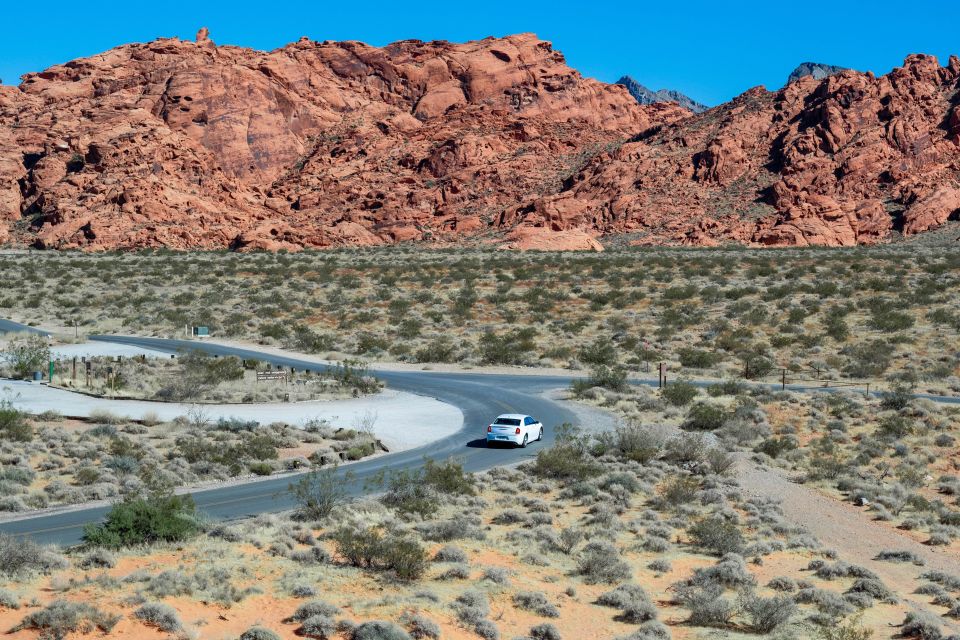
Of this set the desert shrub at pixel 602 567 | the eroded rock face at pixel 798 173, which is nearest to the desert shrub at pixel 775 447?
the desert shrub at pixel 602 567

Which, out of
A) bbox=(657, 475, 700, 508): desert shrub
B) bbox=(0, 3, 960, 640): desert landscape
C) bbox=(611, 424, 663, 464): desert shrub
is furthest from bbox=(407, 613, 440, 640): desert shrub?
bbox=(611, 424, 663, 464): desert shrub

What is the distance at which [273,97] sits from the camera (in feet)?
413

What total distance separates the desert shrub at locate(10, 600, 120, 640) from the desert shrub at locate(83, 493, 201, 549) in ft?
11.0

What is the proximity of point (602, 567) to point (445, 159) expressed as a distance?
10625 centimetres

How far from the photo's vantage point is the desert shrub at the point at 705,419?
1165 inches

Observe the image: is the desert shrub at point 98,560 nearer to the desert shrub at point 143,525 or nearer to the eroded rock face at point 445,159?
the desert shrub at point 143,525

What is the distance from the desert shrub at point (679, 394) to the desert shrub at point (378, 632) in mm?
22698

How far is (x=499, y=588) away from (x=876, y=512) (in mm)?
11080

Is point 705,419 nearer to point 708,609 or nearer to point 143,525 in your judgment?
point 708,609

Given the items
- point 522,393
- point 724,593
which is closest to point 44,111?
point 522,393

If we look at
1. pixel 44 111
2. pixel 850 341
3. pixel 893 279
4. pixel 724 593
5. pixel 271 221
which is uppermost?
pixel 44 111

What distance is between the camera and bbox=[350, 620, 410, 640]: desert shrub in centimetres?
1166

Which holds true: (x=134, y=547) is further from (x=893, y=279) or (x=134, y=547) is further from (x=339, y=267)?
(x=339, y=267)

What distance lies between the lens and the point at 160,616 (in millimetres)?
11594
